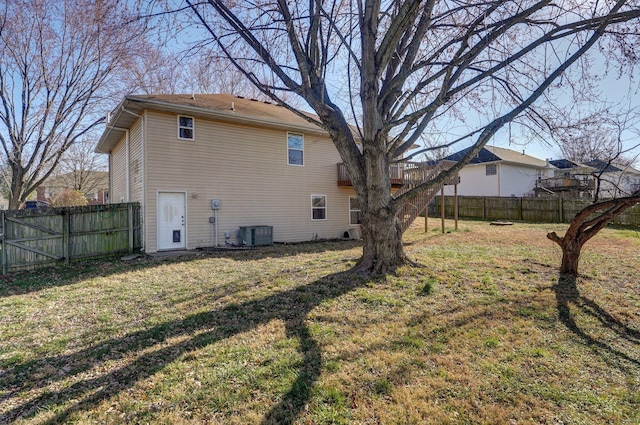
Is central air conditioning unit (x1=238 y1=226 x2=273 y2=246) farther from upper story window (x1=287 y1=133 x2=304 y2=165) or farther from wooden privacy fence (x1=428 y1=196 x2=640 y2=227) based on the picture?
wooden privacy fence (x1=428 y1=196 x2=640 y2=227)

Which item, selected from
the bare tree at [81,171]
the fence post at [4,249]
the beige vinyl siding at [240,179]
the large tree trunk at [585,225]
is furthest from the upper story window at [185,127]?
the bare tree at [81,171]

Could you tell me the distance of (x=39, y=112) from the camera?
13.7 meters

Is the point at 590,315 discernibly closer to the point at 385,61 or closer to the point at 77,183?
the point at 385,61

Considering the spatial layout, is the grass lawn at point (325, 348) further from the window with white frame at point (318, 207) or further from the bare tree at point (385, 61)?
the window with white frame at point (318, 207)

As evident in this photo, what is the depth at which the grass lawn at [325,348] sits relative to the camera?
2531 mm

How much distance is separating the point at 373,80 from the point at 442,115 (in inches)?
96.3

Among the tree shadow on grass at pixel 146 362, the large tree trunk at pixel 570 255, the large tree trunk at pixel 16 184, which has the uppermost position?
the large tree trunk at pixel 16 184

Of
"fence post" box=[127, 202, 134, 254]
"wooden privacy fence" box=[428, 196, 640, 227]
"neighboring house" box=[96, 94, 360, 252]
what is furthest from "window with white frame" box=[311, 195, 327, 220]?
"wooden privacy fence" box=[428, 196, 640, 227]

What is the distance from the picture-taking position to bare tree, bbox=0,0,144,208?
1225cm

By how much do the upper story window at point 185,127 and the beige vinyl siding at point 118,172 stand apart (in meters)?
3.34

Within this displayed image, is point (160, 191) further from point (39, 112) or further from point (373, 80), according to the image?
point (39, 112)

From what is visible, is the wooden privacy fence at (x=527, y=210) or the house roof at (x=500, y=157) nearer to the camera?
the wooden privacy fence at (x=527, y=210)

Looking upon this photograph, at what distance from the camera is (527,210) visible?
20.5 meters

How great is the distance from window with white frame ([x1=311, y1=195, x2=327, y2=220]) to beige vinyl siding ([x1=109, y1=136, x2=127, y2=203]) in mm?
7109
